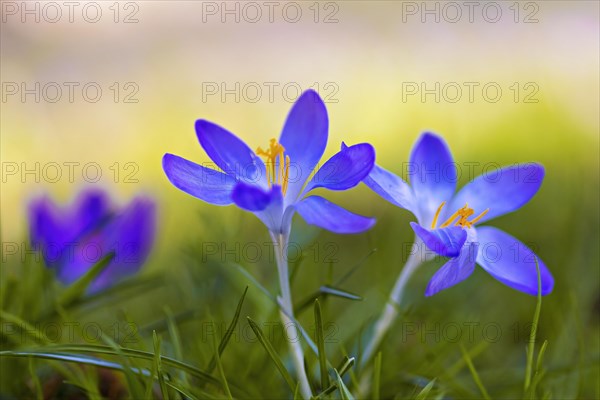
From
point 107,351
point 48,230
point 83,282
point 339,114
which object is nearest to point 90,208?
point 48,230

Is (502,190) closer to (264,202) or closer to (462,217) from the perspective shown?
(462,217)

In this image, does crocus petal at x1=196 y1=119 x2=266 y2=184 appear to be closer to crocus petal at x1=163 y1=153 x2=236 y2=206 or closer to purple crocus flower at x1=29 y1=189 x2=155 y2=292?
crocus petal at x1=163 y1=153 x2=236 y2=206

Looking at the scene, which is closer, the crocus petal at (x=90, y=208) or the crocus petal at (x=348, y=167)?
the crocus petal at (x=348, y=167)

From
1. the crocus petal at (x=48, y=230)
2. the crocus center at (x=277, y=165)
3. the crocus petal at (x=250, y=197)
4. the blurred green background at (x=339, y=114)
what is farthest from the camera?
the blurred green background at (x=339, y=114)

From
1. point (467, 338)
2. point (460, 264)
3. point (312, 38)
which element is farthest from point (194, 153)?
point (460, 264)

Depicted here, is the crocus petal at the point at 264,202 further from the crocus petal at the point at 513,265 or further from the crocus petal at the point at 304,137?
the crocus petal at the point at 513,265

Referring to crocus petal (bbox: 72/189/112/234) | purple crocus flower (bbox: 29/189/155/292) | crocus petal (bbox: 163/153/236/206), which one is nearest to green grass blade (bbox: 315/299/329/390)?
crocus petal (bbox: 163/153/236/206)

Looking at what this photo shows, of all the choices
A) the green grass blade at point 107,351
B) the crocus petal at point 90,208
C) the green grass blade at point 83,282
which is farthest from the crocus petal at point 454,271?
the crocus petal at point 90,208
